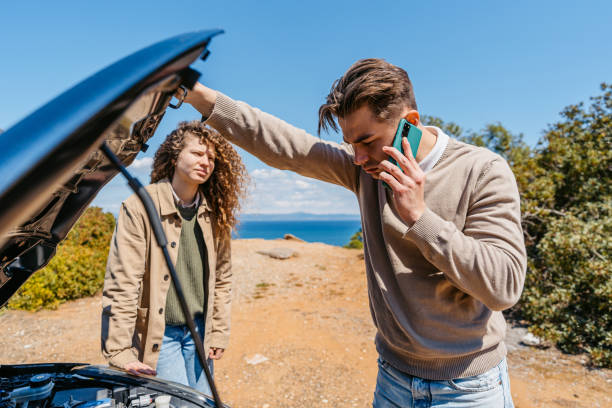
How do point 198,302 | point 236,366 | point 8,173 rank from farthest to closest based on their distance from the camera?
1. point 236,366
2. point 198,302
3. point 8,173

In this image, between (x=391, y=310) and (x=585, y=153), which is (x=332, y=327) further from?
(x=585, y=153)

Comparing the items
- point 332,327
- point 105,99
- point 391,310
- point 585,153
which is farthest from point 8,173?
point 585,153

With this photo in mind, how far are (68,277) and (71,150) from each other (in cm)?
843

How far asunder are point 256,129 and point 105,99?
0.97 metres

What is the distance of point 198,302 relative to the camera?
2.35 meters

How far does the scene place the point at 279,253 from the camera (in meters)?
11.9

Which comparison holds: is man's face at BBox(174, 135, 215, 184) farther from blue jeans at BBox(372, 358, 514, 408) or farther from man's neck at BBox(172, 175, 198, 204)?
blue jeans at BBox(372, 358, 514, 408)

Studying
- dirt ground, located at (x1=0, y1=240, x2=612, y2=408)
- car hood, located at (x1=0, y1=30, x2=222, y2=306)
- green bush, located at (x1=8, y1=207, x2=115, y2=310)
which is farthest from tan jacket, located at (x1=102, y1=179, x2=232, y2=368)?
green bush, located at (x1=8, y1=207, x2=115, y2=310)

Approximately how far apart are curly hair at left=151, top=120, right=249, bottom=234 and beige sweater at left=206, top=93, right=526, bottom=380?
103cm

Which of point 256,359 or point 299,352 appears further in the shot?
point 299,352

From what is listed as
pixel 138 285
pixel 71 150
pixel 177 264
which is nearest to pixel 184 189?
pixel 177 264

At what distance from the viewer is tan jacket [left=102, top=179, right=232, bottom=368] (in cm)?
202

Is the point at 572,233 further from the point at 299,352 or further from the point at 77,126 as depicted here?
the point at 77,126

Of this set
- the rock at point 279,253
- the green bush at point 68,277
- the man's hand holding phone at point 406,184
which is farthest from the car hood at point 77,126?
the rock at point 279,253
